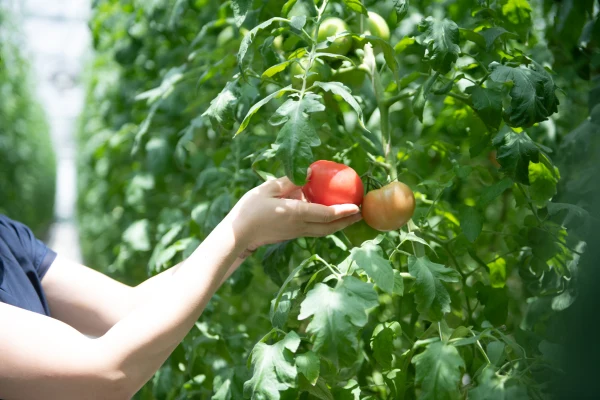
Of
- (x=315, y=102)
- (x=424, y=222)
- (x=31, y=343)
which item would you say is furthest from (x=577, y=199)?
(x=31, y=343)

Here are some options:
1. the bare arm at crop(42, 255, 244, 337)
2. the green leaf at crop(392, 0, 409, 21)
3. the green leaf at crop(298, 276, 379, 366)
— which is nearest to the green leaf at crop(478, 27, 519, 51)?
the green leaf at crop(392, 0, 409, 21)

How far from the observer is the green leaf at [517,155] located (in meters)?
1.09

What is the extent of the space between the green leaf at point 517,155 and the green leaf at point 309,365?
1.43 ft

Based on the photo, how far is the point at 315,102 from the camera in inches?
39.2

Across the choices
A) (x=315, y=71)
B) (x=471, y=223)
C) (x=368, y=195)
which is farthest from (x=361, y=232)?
(x=315, y=71)

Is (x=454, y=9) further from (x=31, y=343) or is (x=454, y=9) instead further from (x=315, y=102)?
(x=31, y=343)

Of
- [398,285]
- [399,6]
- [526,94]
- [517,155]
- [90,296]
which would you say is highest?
[399,6]

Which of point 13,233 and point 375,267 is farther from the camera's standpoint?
point 13,233

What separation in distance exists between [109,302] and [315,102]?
70 centimetres

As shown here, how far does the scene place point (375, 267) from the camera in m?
0.97

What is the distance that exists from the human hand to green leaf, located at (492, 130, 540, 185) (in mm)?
253

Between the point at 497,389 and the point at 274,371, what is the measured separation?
0.31 m

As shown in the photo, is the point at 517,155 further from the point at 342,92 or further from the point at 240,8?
the point at 240,8

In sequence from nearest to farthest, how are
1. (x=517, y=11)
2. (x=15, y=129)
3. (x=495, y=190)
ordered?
(x=495, y=190) < (x=517, y=11) < (x=15, y=129)
